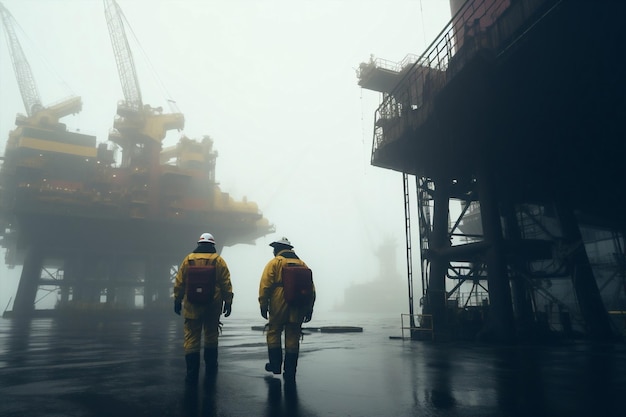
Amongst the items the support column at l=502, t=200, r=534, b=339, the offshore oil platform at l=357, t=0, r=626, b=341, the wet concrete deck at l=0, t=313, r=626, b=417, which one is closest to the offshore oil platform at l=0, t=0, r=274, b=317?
the offshore oil platform at l=357, t=0, r=626, b=341

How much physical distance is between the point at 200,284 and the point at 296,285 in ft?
4.56

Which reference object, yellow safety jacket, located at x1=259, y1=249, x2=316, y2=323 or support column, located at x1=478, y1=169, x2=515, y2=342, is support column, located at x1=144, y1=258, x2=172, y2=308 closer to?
support column, located at x1=478, y1=169, x2=515, y2=342

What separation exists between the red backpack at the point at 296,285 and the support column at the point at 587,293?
1445 cm

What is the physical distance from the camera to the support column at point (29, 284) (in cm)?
4294

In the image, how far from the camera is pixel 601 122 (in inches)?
584

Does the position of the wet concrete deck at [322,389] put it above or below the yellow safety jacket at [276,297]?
below

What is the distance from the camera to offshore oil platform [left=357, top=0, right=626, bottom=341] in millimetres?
11883

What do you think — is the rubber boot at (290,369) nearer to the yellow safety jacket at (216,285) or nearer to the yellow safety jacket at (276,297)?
the yellow safety jacket at (276,297)

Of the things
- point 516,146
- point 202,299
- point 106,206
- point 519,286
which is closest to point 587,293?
point 519,286

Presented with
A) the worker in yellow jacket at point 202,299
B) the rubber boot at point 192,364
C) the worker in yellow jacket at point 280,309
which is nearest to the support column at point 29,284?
the worker in yellow jacket at point 202,299

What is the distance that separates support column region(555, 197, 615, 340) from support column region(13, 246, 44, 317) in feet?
168

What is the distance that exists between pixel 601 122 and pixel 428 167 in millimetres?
6931

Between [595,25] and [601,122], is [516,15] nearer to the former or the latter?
[595,25]

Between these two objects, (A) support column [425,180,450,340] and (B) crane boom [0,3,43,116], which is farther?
(B) crane boom [0,3,43,116]
